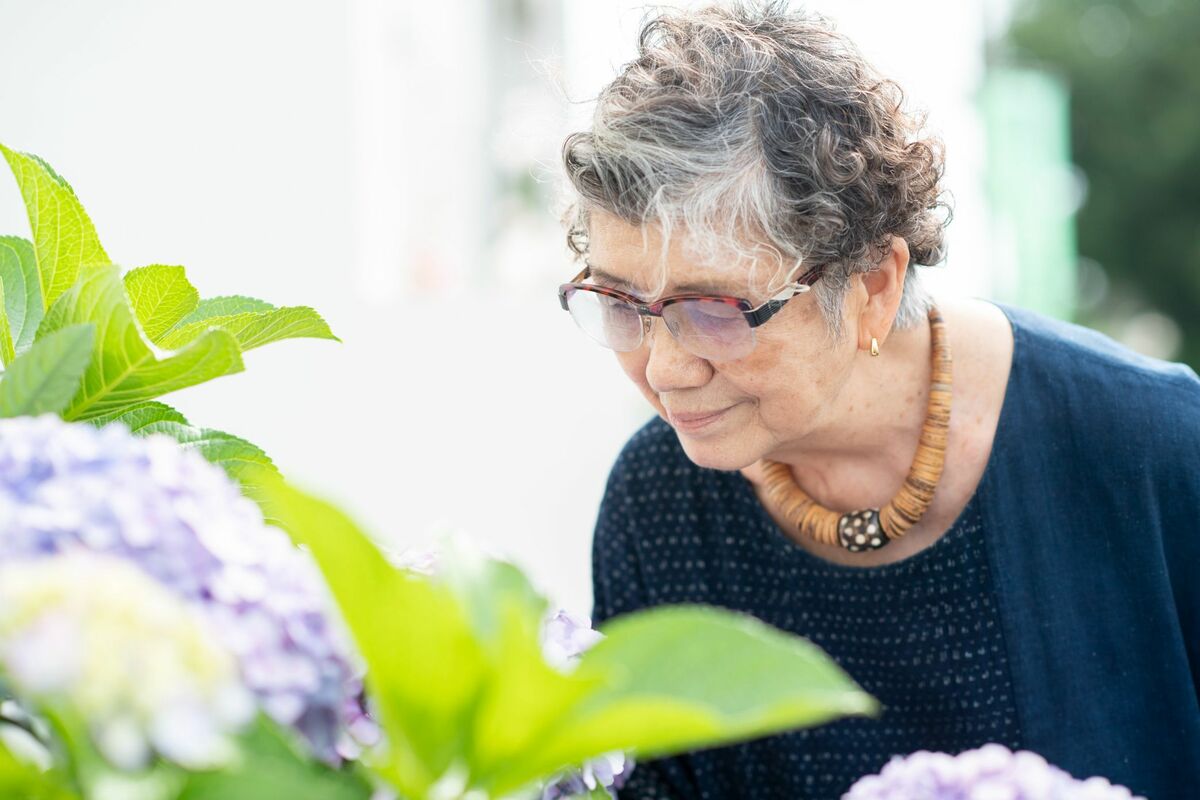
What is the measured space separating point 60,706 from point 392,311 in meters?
2.61

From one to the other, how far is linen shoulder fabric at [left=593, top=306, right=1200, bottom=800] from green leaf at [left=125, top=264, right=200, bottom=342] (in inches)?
34.9

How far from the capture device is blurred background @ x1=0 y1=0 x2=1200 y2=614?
5.91ft

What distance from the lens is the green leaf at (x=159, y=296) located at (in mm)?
800

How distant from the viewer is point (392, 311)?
302cm

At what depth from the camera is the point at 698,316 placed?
1.32 meters

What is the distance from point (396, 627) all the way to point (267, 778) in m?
0.08

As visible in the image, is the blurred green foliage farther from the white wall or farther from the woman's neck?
the woman's neck

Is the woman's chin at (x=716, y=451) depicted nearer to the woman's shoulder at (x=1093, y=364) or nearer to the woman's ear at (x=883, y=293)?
the woman's ear at (x=883, y=293)

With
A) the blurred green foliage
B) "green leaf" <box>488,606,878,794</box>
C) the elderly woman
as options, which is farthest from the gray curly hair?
the blurred green foliage

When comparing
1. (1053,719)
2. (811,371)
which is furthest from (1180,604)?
(811,371)

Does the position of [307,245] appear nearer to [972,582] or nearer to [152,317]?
[972,582]

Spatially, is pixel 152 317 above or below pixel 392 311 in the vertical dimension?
above

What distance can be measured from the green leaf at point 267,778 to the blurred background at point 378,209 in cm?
10

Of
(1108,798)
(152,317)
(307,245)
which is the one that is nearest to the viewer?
(1108,798)
